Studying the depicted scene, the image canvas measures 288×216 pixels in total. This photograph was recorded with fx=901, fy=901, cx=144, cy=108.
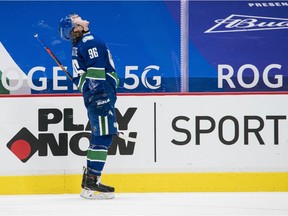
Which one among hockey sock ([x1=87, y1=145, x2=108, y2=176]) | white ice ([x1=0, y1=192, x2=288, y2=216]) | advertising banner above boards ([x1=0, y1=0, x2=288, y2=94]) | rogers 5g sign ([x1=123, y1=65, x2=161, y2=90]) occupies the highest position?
advertising banner above boards ([x1=0, y1=0, x2=288, y2=94])

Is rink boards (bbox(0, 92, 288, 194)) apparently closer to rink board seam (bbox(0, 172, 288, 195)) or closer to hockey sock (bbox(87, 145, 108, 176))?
rink board seam (bbox(0, 172, 288, 195))

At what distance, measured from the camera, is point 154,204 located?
5426 mm

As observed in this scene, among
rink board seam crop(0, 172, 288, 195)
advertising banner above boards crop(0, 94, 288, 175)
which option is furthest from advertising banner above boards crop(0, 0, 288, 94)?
rink board seam crop(0, 172, 288, 195)

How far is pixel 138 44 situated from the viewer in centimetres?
657

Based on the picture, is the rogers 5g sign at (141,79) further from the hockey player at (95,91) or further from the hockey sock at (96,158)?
the hockey sock at (96,158)

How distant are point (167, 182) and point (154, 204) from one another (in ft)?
2.12

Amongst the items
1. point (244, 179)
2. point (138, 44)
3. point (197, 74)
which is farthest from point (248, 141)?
point (138, 44)

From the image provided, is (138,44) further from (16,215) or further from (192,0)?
(16,215)

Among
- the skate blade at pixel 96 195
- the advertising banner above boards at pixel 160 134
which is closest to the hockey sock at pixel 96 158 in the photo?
the skate blade at pixel 96 195

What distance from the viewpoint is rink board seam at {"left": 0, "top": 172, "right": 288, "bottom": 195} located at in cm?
602

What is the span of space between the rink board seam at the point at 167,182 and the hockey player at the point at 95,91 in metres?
0.32

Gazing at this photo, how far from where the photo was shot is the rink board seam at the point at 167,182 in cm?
602

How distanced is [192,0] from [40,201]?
1962mm

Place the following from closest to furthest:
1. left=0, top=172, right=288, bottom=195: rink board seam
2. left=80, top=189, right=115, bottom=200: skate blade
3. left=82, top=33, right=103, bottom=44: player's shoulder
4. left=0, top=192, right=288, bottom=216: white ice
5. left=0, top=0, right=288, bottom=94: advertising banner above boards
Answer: left=0, top=192, right=288, bottom=216: white ice → left=82, top=33, right=103, bottom=44: player's shoulder → left=80, top=189, right=115, bottom=200: skate blade → left=0, top=172, right=288, bottom=195: rink board seam → left=0, top=0, right=288, bottom=94: advertising banner above boards
